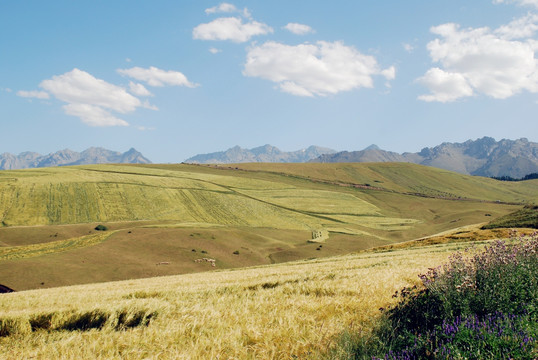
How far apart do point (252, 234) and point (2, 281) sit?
57.8m

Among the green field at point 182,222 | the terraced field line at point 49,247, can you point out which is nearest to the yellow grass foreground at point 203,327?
the green field at point 182,222

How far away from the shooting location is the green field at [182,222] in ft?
196

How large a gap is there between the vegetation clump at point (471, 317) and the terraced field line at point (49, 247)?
67362 mm

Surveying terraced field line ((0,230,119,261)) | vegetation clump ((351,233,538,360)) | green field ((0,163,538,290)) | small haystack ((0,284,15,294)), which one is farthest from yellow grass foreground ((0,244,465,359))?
terraced field line ((0,230,119,261))

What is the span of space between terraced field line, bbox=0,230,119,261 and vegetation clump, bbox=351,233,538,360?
67.4 metres

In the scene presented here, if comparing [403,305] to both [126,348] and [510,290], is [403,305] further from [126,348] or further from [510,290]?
[126,348]

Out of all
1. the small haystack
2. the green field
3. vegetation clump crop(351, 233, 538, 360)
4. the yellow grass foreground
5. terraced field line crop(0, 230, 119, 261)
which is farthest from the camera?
the green field

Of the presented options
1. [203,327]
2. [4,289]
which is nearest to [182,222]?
[4,289]

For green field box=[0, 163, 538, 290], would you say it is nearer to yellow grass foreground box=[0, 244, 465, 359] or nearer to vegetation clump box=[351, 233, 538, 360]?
yellow grass foreground box=[0, 244, 465, 359]

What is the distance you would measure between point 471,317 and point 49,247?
249 ft

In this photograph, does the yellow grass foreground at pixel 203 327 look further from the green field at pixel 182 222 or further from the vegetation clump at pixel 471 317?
the green field at pixel 182 222

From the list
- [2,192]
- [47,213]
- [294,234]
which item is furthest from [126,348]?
[2,192]

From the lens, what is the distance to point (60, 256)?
58.2 meters

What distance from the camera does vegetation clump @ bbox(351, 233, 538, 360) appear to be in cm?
399
